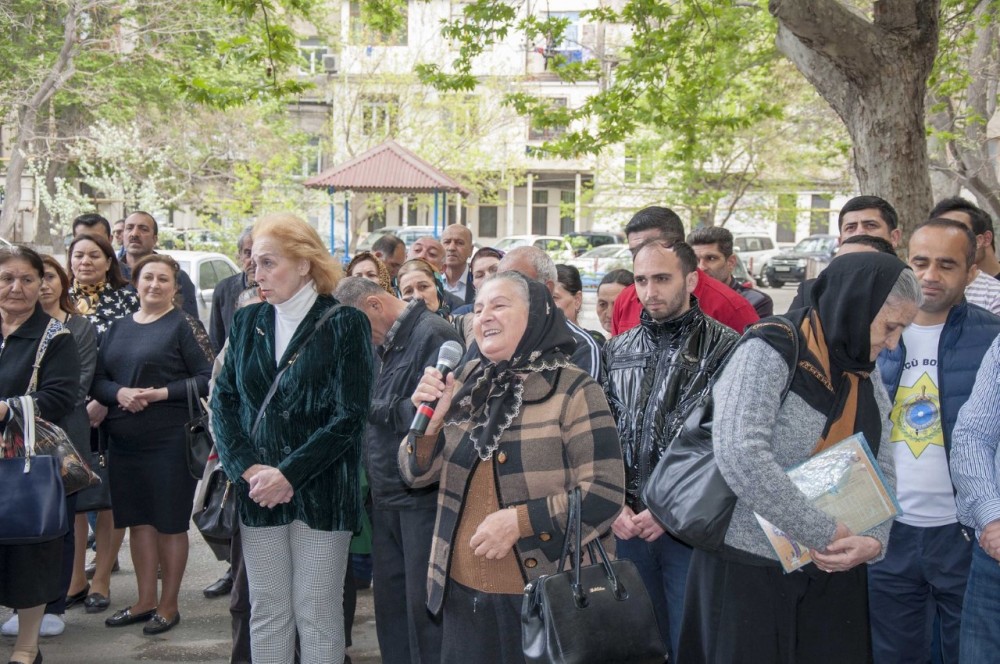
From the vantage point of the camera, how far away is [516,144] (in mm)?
32875

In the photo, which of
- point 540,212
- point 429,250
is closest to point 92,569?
point 429,250

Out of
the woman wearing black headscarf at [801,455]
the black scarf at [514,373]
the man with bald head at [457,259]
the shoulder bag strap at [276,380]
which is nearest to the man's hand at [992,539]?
the woman wearing black headscarf at [801,455]

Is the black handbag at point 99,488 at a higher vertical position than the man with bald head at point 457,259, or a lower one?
lower

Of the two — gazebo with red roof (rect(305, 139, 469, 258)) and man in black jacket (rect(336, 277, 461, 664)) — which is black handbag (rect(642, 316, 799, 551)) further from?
gazebo with red roof (rect(305, 139, 469, 258))

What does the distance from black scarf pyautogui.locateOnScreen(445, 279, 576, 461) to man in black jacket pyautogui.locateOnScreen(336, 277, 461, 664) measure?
2.45 feet

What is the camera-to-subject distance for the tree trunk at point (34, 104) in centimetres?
2209

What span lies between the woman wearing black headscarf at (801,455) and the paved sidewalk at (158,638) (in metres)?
3.02

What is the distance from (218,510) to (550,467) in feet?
5.80

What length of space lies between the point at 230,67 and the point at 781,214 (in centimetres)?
1704

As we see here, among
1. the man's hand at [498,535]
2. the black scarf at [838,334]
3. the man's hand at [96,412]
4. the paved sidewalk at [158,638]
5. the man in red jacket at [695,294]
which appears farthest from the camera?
the man's hand at [96,412]

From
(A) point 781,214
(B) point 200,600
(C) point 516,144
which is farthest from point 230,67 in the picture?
(B) point 200,600

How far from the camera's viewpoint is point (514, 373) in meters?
3.40

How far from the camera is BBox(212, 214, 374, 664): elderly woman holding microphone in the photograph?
13.4 ft

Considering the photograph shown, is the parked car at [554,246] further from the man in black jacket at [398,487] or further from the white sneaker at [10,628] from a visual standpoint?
the man in black jacket at [398,487]
